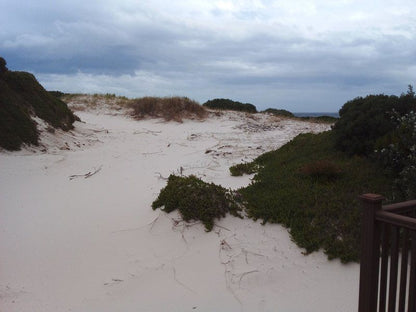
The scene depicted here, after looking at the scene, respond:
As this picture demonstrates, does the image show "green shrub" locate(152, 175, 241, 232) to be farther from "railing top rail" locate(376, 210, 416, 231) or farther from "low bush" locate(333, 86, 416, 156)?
"railing top rail" locate(376, 210, 416, 231)

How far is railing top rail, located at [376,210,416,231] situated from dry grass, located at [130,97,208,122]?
622 inches

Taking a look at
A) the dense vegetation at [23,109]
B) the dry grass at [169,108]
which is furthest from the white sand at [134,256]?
the dry grass at [169,108]

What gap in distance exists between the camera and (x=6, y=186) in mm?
8164

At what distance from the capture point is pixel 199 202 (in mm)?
6125

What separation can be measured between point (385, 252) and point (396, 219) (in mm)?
303

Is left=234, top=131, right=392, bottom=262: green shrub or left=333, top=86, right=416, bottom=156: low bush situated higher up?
left=333, top=86, right=416, bottom=156: low bush

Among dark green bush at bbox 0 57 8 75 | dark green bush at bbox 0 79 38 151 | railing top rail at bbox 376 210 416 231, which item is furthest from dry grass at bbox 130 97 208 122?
railing top rail at bbox 376 210 416 231

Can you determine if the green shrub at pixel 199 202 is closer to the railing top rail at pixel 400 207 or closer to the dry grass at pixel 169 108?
the railing top rail at pixel 400 207

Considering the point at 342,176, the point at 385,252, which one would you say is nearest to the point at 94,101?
the point at 342,176

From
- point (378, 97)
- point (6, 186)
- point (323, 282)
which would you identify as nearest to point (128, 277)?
point (323, 282)

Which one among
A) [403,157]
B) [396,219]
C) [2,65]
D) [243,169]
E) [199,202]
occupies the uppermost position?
[2,65]

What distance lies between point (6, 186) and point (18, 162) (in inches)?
57.1

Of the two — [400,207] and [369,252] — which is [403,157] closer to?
[400,207]

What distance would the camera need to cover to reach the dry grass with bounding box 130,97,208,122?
18700mm
